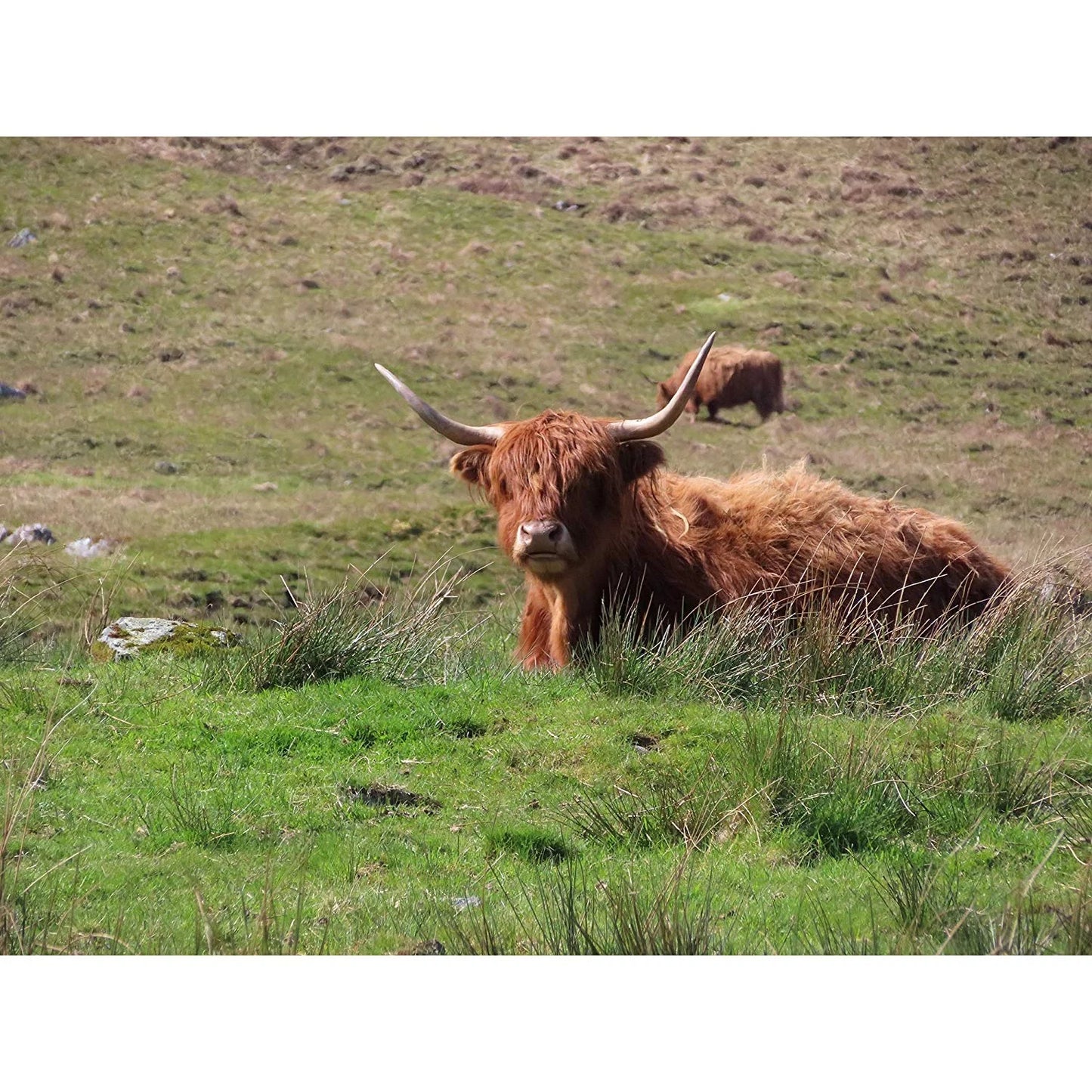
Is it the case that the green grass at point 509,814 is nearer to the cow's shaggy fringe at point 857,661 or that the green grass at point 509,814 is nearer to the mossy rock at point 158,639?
the cow's shaggy fringe at point 857,661

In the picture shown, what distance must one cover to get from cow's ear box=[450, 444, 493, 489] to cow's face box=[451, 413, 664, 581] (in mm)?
12

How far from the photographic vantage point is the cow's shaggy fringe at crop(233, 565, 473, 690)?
7.62m

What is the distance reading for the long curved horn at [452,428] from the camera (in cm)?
860

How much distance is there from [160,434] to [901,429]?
12.8 m

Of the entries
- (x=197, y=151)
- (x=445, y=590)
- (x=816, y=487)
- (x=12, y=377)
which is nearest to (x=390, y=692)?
(x=445, y=590)

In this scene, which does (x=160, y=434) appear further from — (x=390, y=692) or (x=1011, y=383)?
(x=390, y=692)

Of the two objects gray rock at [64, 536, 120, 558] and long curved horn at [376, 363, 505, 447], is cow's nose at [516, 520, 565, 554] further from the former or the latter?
gray rock at [64, 536, 120, 558]

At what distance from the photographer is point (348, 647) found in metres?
7.86

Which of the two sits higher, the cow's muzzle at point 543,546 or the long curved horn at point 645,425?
the long curved horn at point 645,425

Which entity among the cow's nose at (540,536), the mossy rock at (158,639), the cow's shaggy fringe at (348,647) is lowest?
the mossy rock at (158,639)

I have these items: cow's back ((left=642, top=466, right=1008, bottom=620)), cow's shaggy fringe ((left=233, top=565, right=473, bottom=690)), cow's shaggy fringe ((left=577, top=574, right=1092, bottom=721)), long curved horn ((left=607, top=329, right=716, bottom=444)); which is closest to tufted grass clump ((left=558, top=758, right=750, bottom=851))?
cow's shaggy fringe ((left=577, top=574, right=1092, bottom=721))

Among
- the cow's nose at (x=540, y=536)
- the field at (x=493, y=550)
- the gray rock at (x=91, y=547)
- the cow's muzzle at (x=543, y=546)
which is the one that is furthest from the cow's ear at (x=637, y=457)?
the gray rock at (x=91, y=547)

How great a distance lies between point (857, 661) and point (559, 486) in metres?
1.93

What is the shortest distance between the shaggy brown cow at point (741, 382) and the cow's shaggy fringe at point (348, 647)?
60.3 ft
